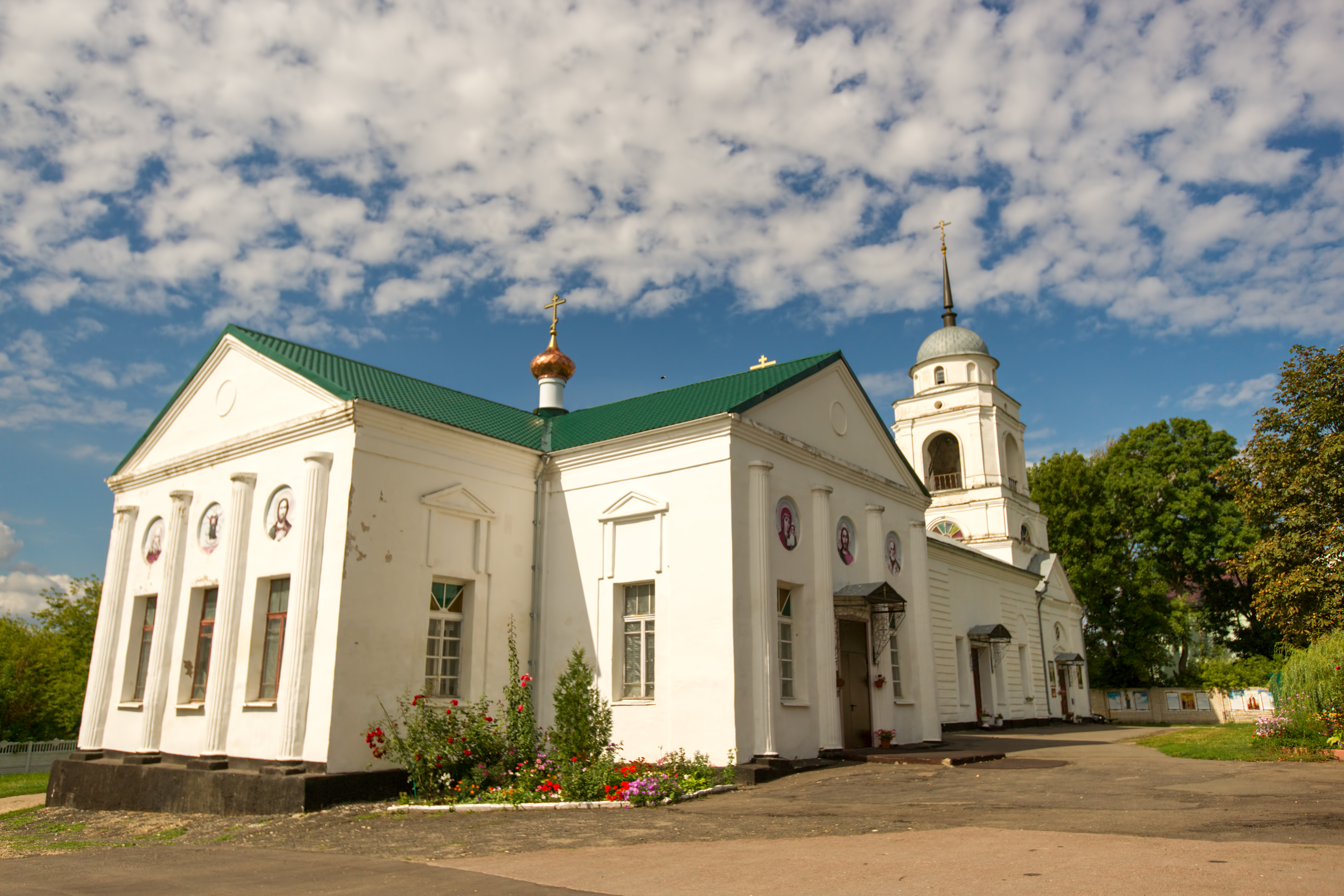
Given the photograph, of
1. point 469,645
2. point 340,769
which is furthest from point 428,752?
point 469,645

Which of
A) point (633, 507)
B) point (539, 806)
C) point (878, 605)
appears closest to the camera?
point (539, 806)

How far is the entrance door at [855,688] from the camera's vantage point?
627 inches

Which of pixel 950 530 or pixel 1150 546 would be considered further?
pixel 1150 546

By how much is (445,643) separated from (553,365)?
8.27m

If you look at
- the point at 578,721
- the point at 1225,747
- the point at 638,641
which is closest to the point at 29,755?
the point at 638,641

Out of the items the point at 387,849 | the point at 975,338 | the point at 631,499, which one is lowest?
the point at 387,849

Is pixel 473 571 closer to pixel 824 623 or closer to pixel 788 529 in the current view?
pixel 788 529

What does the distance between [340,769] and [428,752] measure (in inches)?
46.7

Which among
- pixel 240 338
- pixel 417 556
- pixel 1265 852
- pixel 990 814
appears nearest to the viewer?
pixel 1265 852

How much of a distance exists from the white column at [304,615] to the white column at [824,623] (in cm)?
773

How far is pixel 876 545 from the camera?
55.2 feet

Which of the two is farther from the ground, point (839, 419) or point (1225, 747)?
point (839, 419)

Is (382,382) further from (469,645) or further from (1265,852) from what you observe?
(1265,852)

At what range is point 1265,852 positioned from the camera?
260 inches
